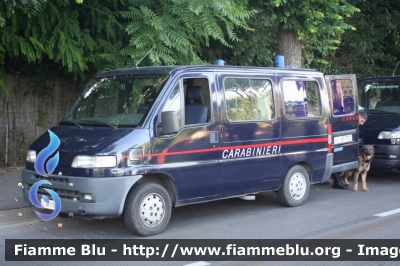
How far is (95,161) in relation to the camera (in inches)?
271

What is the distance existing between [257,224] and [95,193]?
2.60 m

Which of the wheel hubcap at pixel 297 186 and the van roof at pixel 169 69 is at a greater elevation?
the van roof at pixel 169 69

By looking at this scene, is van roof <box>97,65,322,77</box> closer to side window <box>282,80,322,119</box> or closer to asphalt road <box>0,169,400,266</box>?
side window <box>282,80,322,119</box>

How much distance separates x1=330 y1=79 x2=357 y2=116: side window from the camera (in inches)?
399

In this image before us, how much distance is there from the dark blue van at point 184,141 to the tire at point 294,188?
0.02 meters

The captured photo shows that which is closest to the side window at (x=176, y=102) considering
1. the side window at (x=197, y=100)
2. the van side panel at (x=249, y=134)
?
the side window at (x=197, y=100)

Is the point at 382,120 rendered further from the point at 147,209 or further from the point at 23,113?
the point at 23,113

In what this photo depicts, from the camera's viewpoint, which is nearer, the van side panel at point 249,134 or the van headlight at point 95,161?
the van headlight at point 95,161

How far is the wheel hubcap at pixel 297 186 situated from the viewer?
932 centimetres

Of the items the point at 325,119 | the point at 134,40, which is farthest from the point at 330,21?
the point at 134,40

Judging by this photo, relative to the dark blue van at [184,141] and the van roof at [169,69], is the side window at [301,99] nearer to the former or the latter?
the dark blue van at [184,141]

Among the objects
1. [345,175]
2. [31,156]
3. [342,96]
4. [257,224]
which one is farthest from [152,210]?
[345,175]

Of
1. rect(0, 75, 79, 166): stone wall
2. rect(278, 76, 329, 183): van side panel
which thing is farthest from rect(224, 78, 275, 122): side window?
rect(0, 75, 79, 166): stone wall

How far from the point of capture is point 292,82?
935 cm
